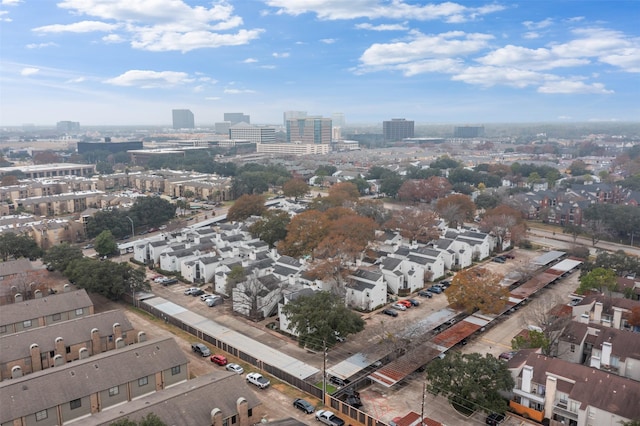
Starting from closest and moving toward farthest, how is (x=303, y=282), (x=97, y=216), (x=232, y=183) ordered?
(x=303, y=282)
(x=97, y=216)
(x=232, y=183)

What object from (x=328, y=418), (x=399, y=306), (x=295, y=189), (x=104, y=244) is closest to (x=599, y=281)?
(x=399, y=306)

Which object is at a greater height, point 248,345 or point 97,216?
point 97,216

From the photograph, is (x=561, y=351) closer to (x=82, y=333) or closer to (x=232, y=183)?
(x=82, y=333)

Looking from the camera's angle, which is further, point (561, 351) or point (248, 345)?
point (248, 345)

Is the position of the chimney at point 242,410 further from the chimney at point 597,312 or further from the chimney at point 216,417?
the chimney at point 597,312

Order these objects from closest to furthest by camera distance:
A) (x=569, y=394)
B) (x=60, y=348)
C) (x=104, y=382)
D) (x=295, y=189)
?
(x=569, y=394)
(x=104, y=382)
(x=60, y=348)
(x=295, y=189)

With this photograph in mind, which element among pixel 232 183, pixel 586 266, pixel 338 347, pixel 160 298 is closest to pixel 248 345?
pixel 338 347

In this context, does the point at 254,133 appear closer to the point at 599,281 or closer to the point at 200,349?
the point at 599,281

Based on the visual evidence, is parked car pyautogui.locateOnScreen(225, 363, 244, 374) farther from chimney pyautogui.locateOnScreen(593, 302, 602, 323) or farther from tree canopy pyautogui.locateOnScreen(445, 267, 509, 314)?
chimney pyautogui.locateOnScreen(593, 302, 602, 323)
